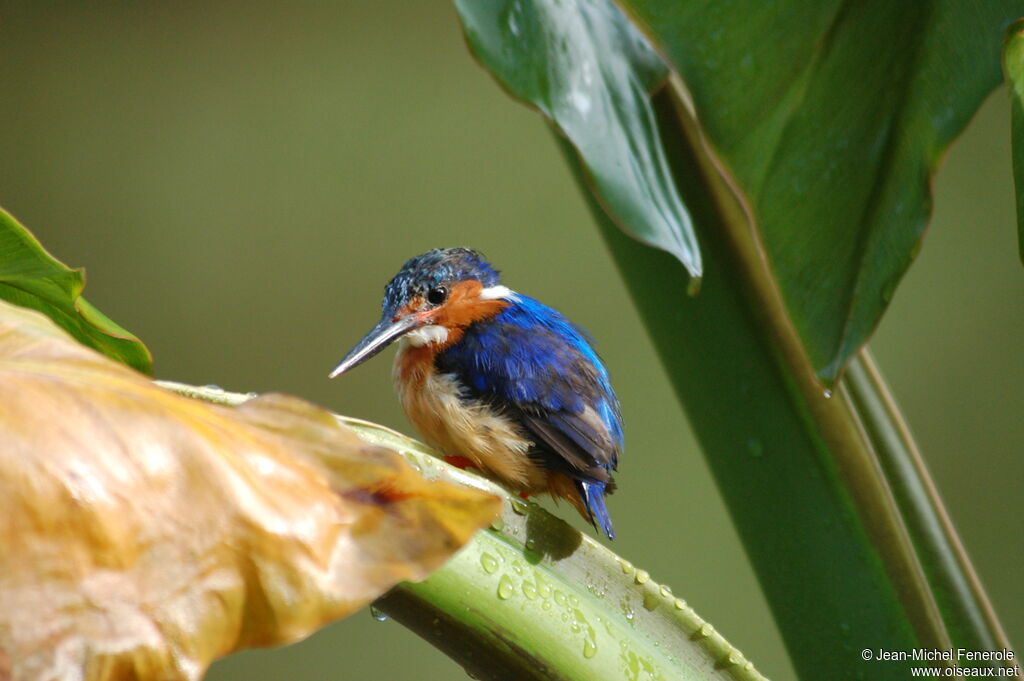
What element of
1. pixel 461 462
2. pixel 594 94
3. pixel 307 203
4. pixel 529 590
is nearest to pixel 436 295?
pixel 461 462

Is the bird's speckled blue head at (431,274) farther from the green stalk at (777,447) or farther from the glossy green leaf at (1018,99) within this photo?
the glossy green leaf at (1018,99)

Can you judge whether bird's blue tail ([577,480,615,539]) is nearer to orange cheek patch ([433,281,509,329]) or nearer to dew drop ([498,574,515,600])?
orange cheek patch ([433,281,509,329])

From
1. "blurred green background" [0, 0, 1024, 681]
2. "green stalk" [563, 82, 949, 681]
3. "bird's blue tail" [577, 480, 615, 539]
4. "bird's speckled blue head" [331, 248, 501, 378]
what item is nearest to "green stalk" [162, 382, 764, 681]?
"green stalk" [563, 82, 949, 681]

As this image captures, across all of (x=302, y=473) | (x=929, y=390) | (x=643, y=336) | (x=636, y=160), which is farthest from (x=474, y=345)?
(x=929, y=390)

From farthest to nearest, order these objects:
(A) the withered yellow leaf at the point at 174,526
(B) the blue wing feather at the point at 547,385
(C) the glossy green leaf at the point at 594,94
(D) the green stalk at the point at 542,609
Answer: (B) the blue wing feather at the point at 547,385
(C) the glossy green leaf at the point at 594,94
(D) the green stalk at the point at 542,609
(A) the withered yellow leaf at the point at 174,526

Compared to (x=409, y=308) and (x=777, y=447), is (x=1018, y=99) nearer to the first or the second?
(x=777, y=447)

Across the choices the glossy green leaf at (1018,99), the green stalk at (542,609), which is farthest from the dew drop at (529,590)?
the glossy green leaf at (1018,99)
